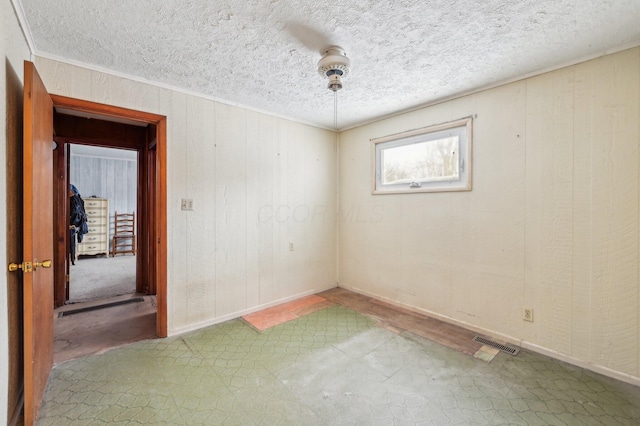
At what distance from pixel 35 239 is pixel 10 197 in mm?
246

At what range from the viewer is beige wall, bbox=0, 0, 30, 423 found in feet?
4.41

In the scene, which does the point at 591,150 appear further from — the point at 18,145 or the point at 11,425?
the point at 11,425

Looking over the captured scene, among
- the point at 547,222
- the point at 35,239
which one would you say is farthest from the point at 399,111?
the point at 35,239

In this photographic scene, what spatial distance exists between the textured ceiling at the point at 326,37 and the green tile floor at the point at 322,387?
231cm

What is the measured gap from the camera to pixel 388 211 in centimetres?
347

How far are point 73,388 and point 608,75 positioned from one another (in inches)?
167

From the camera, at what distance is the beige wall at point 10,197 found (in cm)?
134

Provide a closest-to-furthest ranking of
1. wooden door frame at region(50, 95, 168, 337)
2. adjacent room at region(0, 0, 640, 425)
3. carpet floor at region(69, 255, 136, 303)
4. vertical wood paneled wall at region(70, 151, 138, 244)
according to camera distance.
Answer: adjacent room at region(0, 0, 640, 425) < wooden door frame at region(50, 95, 168, 337) < carpet floor at region(69, 255, 136, 303) < vertical wood paneled wall at region(70, 151, 138, 244)

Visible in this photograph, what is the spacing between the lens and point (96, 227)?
6.70 m

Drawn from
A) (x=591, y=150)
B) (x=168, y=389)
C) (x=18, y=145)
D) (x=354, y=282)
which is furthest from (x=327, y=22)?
(x=354, y=282)

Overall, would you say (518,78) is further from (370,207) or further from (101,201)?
(101,201)

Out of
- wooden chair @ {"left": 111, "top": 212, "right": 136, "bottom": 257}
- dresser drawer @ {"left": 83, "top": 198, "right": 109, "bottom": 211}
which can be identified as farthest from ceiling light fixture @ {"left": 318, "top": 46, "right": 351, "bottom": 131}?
wooden chair @ {"left": 111, "top": 212, "right": 136, "bottom": 257}

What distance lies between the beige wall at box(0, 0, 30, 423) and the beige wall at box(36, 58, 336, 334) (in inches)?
25.7

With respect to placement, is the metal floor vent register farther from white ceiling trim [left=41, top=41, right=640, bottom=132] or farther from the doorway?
the doorway
